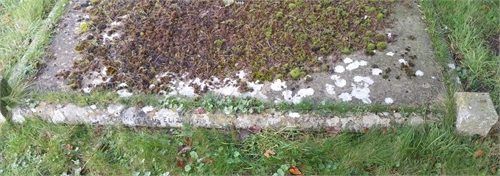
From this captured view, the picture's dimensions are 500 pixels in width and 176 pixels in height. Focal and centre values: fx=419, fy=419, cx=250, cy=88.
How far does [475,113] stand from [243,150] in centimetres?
156

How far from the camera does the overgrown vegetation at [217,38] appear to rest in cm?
325

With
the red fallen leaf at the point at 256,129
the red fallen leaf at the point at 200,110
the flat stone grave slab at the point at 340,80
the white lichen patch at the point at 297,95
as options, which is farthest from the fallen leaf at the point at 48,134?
the white lichen patch at the point at 297,95

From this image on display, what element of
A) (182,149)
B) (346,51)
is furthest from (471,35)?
(182,149)

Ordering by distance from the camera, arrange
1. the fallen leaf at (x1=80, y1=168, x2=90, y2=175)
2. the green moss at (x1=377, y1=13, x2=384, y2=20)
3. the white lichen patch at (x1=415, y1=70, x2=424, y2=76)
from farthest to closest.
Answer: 1. the green moss at (x1=377, y1=13, x2=384, y2=20)
2. the white lichen patch at (x1=415, y1=70, x2=424, y2=76)
3. the fallen leaf at (x1=80, y1=168, x2=90, y2=175)

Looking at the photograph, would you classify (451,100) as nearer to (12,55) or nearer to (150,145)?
(150,145)

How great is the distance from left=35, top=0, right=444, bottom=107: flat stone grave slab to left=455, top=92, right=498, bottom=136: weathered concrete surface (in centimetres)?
20

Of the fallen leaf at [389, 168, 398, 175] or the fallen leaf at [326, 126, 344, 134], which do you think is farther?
the fallen leaf at [326, 126, 344, 134]

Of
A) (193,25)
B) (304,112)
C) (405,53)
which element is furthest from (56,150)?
(405,53)

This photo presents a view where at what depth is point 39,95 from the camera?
3.18 m

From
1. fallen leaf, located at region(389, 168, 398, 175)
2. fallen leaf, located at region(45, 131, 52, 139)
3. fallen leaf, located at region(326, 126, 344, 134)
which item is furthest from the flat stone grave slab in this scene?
fallen leaf, located at region(389, 168, 398, 175)

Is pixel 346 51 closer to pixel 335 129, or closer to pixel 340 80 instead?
pixel 340 80

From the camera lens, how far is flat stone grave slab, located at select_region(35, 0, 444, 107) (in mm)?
3031

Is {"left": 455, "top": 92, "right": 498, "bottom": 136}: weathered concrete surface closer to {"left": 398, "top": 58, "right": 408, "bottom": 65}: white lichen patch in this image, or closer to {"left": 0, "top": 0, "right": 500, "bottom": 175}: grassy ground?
{"left": 0, "top": 0, "right": 500, "bottom": 175}: grassy ground

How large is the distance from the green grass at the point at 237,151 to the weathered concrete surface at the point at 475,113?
82 mm
